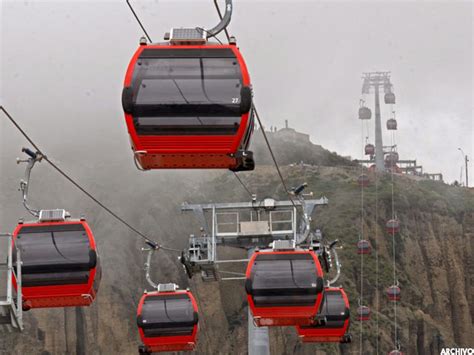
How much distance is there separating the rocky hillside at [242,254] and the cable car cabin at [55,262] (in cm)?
3338

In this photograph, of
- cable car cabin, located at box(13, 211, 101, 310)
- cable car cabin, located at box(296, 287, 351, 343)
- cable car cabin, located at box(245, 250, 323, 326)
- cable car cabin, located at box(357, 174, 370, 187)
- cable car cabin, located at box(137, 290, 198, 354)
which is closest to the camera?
cable car cabin, located at box(13, 211, 101, 310)

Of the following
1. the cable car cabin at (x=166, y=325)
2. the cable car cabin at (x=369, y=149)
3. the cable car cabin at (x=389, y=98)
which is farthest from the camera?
the cable car cabin at (x=369, y=149)

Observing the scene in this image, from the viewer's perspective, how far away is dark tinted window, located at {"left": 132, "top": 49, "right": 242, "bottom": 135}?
8.84 m

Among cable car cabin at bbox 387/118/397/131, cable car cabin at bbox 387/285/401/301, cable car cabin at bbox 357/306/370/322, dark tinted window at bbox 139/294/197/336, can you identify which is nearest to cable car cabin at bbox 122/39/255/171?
dark tinted window at bbox 139/294/197/336

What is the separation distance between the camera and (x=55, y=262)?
1377 cm

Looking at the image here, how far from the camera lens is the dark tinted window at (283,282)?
15961 millimetres

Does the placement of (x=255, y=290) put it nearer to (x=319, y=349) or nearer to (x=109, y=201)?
(x=319, y=349)

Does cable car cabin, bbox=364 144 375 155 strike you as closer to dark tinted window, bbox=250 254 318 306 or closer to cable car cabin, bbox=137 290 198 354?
cable car cabin, bbox=137 290 198 354

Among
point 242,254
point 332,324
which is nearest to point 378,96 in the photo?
point 242,254

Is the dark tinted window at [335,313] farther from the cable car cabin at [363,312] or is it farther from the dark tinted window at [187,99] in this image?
the cable car cabin at [363,312]

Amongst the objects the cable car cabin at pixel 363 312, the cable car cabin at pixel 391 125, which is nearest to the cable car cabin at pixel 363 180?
the cable car cabin at pixel 391 125

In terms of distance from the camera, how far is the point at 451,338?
2126 inches

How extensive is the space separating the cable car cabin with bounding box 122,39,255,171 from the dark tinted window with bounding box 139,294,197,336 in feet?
33.7

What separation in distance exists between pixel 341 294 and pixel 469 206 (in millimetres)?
43115
